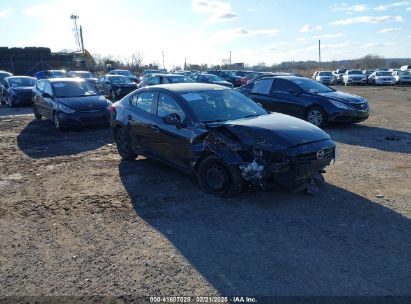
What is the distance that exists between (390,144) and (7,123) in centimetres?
1275

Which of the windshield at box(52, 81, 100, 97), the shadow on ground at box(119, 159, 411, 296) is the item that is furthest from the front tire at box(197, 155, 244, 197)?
the windshield at box(52, 81, 100, 97)

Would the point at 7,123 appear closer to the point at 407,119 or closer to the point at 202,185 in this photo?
the point at 202,185

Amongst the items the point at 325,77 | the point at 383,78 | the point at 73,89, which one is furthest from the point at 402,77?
the point at 73,89

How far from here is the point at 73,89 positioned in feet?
41.5

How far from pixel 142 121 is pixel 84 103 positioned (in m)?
5.61

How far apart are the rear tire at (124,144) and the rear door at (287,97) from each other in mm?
5671

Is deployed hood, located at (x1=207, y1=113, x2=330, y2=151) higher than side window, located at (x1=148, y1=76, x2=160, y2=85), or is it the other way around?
side window, located at (x1=148, y1=76, x2=160, y2=85)

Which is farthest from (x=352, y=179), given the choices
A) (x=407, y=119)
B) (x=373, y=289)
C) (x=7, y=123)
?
(x=7, y=123)

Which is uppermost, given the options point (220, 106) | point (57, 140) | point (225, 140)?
point (220, 106)

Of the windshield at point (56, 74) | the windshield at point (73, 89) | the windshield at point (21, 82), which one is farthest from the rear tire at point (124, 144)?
the windshield at point (56, 74)

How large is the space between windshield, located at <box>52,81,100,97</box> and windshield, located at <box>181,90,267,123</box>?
7365mm

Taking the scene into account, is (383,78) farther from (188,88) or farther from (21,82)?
(188,88)

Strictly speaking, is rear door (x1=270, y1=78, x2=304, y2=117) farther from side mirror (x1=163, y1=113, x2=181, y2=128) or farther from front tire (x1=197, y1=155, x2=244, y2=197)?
front tire (x1=197, y1=155, x2=244, y2=197)

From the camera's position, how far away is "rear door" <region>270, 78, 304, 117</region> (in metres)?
11.4
